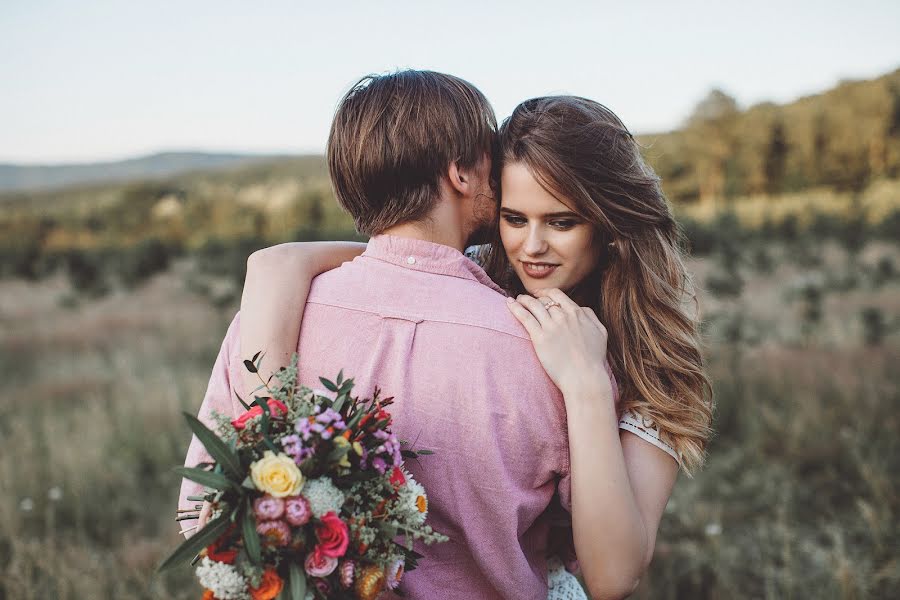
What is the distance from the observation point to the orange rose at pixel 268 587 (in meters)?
1.20

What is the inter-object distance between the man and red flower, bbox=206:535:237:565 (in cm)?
47

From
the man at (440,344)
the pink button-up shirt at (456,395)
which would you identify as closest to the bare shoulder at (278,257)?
the man at (440,344)

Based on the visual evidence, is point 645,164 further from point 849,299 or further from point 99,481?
point 849,299

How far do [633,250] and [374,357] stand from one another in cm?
97

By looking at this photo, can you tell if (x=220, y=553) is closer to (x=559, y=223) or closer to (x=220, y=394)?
(x=220, y=394)

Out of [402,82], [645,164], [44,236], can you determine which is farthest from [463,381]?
[44,236]

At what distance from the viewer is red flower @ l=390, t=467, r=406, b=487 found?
4.46 ft

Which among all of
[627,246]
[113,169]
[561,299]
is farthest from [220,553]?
[113,169]

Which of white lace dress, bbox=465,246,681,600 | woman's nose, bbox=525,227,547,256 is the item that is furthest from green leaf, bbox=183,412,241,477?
woman's nose, bbox=525,227,547,256

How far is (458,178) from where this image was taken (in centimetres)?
178

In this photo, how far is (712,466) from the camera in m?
5.87

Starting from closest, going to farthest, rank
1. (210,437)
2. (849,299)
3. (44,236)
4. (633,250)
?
(210,437), (633,250), (849,299), (44,236)

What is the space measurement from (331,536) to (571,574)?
3.61 ft

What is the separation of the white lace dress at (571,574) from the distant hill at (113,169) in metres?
93.2
